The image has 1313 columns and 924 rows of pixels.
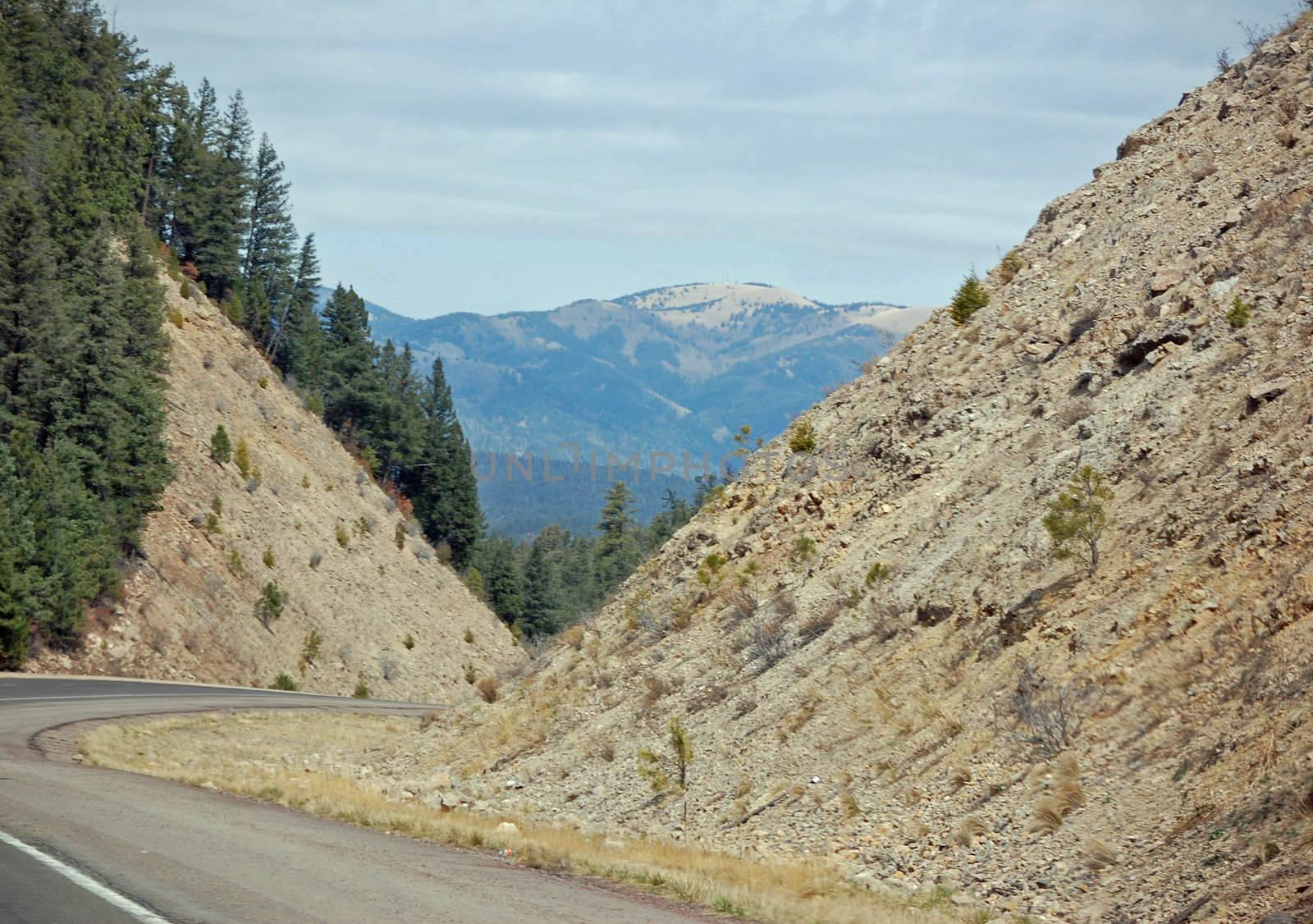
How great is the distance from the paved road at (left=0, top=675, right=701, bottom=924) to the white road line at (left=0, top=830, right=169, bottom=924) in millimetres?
17

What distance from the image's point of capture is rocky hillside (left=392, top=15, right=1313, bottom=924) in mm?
10773

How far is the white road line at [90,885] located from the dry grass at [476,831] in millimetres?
4223

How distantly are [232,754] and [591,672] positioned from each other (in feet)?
25.1

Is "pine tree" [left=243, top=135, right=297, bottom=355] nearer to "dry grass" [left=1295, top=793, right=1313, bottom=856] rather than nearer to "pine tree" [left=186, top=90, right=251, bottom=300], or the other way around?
"pine tree" [left=186, top=90, right=251, bottom=300]

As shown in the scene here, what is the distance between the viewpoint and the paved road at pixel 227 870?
8.70m

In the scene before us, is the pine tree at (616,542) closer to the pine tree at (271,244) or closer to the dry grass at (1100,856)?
the pine tree at (271,244)

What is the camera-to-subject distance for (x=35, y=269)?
137 feet

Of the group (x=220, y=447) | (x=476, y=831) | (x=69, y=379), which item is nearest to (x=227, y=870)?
(x=476, y=831)

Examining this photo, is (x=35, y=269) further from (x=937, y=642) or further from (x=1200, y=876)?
(x=1200, y=876)

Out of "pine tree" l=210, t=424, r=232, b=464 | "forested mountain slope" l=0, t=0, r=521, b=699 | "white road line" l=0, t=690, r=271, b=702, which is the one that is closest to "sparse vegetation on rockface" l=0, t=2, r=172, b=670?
"forested mountain slope" l=0, t=0, r=521, b=699

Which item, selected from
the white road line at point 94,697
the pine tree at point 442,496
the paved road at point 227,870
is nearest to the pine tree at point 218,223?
the pine tree at point 442,496

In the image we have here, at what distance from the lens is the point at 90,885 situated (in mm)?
9117

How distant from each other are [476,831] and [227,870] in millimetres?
3987

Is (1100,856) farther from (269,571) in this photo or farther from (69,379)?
(269,571)
